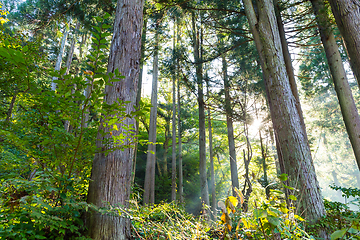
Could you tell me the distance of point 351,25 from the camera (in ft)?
8.97

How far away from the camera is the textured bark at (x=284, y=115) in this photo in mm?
2533

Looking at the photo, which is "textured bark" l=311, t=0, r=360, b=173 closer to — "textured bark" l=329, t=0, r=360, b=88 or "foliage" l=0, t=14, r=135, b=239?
"textured bark" l=329, t=0, r=360, b=88

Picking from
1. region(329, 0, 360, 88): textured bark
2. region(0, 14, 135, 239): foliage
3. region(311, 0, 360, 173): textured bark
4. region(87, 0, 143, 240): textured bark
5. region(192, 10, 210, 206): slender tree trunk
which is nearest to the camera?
region(0, 14, 135, 239): foliage

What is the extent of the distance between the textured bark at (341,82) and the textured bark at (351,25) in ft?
4.08

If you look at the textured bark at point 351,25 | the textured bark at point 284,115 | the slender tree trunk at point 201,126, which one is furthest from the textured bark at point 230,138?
the textured bark at point 351,25

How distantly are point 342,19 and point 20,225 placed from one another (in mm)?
4399

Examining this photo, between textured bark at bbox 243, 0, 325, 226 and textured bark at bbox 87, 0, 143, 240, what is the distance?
2088 millimetres

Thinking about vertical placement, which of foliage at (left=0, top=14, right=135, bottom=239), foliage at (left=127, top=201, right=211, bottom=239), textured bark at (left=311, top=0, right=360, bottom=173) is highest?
textured bark at (left=311, top=0, right=360, bottom=173)

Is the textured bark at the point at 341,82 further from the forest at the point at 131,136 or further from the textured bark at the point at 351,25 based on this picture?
the textured bark at the point at 351,25

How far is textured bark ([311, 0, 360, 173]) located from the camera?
3734 millimetres

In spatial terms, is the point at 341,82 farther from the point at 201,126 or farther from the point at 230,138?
the point at 201,126

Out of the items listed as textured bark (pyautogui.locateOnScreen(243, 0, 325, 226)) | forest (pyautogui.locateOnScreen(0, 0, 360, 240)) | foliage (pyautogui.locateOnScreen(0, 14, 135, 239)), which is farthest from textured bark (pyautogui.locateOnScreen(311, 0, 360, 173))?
foliage (pyautogui.locateOnScreen(0, 14, 135, 239))

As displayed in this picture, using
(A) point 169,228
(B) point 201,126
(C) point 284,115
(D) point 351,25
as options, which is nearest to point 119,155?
(A) point 169,228

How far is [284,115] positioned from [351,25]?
1.64 m
